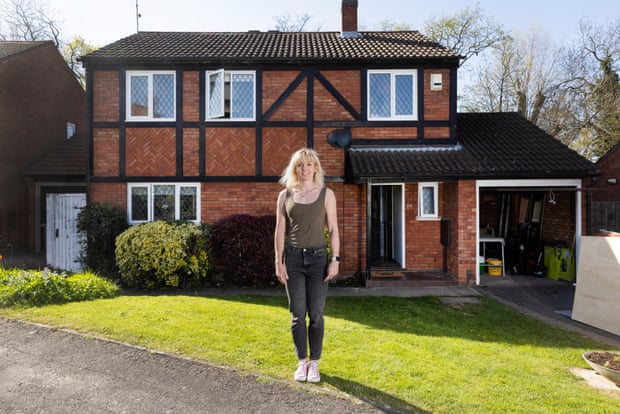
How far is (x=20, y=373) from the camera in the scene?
3.77m

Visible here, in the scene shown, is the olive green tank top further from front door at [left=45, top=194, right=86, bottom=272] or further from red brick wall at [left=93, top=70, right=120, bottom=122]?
front door at [left=45, top=194, right=86, bottom=272]

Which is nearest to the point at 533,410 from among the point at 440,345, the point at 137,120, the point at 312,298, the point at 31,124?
the point at 440,345

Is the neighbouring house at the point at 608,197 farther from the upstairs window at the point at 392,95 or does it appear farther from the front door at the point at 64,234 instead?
the front door at the point at 64,234

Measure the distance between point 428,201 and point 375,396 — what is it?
6704 millimetres

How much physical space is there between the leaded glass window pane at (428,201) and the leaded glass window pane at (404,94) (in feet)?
6.47

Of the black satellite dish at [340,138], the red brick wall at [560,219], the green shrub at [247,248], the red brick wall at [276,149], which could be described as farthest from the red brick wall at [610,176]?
the green shrub at [247,248]

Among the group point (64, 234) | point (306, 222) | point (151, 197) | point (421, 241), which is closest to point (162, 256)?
point (151, 197)

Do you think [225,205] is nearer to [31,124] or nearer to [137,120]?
[137,120]

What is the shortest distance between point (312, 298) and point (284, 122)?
643cm

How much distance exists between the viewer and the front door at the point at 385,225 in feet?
32.0

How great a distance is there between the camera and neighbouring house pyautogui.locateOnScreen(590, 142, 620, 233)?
10359mm

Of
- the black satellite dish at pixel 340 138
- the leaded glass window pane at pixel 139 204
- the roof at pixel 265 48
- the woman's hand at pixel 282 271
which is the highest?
the roof at pixel 265 48

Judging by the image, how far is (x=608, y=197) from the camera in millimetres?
11570

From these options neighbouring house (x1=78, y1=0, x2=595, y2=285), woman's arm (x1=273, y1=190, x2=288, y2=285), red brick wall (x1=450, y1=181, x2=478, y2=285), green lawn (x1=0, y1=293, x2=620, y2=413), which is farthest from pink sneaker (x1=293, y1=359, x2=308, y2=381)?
red brick wall (x1=450, y1=181, x2=478, y2=285)
